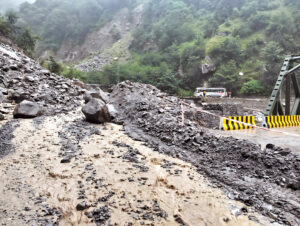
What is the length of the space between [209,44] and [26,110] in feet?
127

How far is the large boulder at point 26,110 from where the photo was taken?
5986mm

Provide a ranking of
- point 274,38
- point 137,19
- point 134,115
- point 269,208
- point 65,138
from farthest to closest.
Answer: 1. point 137,19
2. point 274,38
3. point 134,115
4. point 65,138
5. point 269,208

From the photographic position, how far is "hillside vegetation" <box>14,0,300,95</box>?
29.5 metres

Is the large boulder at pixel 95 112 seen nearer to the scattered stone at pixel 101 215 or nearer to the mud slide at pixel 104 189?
the mud slide at pixel 104 189

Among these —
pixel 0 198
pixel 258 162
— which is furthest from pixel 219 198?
pixel 0 198

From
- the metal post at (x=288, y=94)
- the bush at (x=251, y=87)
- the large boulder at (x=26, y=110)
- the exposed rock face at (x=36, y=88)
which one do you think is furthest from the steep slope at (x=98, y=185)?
the bush at (x=251, y=87)

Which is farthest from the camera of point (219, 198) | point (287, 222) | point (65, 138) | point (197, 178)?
point (65, 138)

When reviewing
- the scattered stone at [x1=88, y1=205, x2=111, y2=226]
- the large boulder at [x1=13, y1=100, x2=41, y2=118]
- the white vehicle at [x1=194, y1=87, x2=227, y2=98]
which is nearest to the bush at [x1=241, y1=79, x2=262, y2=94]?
the white vehicle at [x1=194, y1=87, x2=227, y2=98]

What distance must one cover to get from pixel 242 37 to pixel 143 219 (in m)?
44.0

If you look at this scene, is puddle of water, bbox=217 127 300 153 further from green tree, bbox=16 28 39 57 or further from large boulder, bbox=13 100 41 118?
green tree, bbox=16 28 39 57

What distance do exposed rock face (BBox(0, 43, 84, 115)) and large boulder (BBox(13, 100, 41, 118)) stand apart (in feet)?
1.67

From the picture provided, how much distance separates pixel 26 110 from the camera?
6121 millimetres

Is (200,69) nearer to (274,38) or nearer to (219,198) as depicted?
(274,38)

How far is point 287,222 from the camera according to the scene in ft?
7.18
